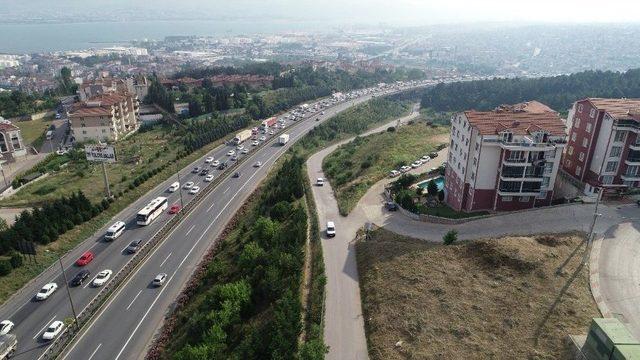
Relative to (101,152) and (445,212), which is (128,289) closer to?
(101,152)

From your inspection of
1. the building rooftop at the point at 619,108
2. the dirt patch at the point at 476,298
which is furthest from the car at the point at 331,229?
the building rooftop at the point at 619,108

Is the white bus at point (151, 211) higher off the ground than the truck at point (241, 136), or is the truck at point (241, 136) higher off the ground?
the white bus at point (151, 211)

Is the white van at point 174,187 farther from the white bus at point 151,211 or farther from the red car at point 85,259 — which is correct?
the red car at point 85,259

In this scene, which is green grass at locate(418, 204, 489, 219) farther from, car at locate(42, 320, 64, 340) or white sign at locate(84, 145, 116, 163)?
white sign at locate(84, 145, 116, 163)

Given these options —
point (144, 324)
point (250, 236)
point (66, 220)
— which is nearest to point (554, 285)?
point (250, 236)

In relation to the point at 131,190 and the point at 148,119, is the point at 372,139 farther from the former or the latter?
the point at 148,119

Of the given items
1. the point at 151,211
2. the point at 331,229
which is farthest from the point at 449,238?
the point at 151,211
